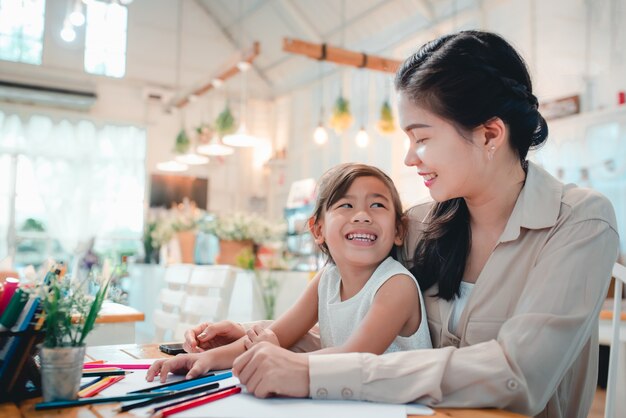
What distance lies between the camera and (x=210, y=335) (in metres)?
1.33

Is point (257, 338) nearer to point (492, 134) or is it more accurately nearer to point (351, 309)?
point (351, 309)

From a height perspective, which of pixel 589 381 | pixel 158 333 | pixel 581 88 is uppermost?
pixel 581 88

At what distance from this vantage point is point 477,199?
1357mm

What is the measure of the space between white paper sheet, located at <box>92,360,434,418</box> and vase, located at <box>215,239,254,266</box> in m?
3.66

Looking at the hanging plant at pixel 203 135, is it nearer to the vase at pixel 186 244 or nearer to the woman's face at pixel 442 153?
the vase at pixel 186 244

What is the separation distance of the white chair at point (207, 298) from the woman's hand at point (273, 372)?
4.39 feet

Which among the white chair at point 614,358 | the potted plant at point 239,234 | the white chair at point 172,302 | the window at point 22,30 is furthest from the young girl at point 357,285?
the window at point 22,30

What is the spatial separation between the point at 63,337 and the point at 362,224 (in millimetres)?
710

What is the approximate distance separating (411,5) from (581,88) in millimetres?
3307

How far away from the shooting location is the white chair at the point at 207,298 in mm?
2293

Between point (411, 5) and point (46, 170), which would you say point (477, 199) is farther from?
point (46, 170)

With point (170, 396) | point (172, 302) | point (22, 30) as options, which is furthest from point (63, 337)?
point (22, 30)

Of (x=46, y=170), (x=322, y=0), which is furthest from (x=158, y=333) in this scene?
(x=46, y=170)

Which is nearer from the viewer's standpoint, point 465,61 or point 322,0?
point 465,61
